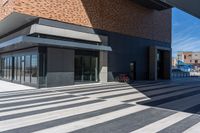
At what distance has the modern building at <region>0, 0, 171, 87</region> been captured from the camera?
18.1m

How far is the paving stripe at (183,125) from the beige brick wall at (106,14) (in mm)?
13973

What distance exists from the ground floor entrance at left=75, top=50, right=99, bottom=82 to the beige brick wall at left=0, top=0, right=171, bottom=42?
2.92 metres

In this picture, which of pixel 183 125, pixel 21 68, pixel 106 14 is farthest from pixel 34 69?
pixel 183 125

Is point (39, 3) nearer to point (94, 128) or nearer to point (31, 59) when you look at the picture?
point (31, 59)

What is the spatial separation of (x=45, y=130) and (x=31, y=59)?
13991 millimetres

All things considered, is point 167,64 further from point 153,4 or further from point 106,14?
point 106,14

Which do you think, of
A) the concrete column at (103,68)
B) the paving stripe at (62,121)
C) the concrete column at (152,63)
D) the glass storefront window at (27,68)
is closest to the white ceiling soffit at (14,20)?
the glass storefront window at (27,68)

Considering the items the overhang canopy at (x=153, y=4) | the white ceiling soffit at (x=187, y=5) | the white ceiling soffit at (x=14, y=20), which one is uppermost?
the overhang canopy at (x=153, y=4)

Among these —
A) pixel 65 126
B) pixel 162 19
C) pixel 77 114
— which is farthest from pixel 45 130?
pixel 162 19

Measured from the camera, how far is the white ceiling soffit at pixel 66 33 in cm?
1759

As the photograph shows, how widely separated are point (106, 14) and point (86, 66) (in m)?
6.21

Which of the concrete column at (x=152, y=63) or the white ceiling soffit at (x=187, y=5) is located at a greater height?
the white ceiling soffit at (x=187, y=5)

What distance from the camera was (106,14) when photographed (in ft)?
78.5

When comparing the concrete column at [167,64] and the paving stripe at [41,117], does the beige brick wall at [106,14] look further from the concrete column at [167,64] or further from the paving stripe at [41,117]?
the paving stripe at [41,117]
